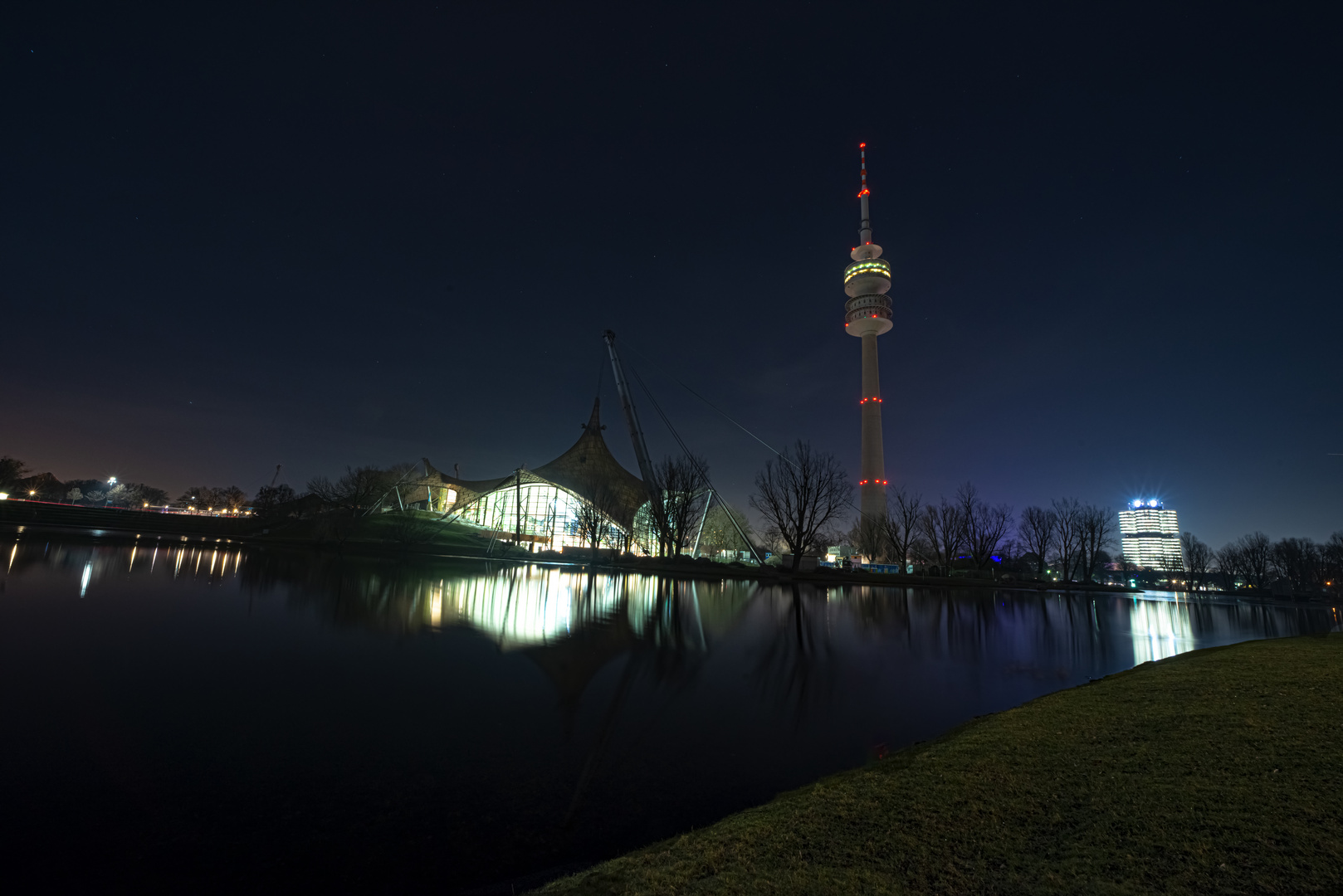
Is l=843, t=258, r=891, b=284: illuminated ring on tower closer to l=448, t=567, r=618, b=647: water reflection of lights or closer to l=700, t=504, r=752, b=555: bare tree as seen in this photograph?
l=700, t=504, r=752, b=555: bare tree

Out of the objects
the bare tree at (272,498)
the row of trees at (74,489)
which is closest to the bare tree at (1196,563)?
the bare tree at (272,498)

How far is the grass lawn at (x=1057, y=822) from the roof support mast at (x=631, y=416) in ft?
165

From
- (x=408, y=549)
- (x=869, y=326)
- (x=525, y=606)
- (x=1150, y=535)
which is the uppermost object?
(x=869, y=326)

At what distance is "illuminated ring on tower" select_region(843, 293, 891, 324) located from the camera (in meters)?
105

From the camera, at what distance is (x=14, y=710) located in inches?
241

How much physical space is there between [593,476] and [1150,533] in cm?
14739

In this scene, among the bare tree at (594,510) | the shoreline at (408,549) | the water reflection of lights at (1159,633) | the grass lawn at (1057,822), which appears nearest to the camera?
the grass lawn at (1057,822)

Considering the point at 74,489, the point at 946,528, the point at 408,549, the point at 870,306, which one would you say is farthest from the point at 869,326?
the point at 74,489

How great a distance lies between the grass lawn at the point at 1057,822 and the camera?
117 inches

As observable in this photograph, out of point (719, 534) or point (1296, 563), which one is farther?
point (1296, 563)

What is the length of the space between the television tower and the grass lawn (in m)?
87.7

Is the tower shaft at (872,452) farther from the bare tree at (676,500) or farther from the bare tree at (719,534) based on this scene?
the bare tree at (676,500)

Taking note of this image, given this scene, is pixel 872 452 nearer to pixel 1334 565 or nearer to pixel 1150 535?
pixel 1334 565

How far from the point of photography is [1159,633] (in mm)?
20797
